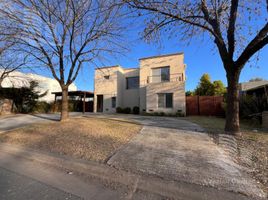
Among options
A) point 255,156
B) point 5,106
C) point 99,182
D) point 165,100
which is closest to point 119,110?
point 165,100

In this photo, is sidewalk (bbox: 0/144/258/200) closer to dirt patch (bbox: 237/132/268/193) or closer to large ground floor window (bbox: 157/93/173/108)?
dirt patch (bbox: 237/132/268/193)

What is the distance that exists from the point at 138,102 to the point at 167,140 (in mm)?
12962

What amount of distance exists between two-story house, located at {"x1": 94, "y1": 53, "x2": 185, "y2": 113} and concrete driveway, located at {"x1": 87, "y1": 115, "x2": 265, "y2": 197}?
8.80 m

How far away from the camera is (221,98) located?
14484 millimetres

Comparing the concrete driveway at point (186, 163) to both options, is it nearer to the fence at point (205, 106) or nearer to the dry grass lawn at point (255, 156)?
the dry grass lawn at point (255, 156)

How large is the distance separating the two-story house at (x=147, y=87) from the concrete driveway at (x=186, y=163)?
8803 millimetres

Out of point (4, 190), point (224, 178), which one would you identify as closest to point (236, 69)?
point (224, 178)

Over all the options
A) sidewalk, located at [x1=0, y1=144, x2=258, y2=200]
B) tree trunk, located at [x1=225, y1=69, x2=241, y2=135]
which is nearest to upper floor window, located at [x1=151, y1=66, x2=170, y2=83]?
tree trunk, located at [x1=225, y1=69, x2=241, y2=135]

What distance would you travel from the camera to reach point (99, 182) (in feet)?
9.27

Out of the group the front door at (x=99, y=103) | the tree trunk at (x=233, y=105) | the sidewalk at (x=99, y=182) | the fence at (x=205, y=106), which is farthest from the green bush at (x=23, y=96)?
the tree trunk at (x=233, y=105)

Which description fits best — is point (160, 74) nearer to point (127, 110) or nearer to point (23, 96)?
point (127, 110)

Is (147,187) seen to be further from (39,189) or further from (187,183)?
(39,189)

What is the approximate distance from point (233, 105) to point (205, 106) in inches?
394

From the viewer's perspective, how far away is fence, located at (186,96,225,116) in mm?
14550
